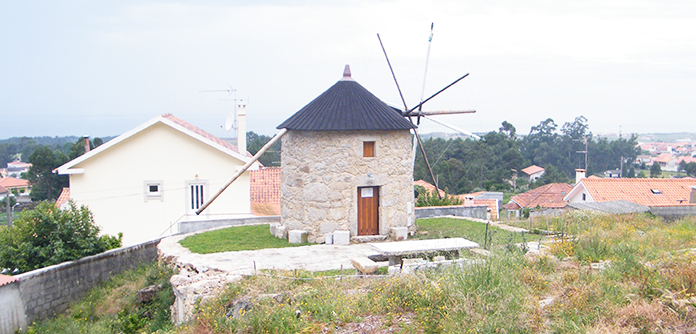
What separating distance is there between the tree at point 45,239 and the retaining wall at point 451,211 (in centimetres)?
985

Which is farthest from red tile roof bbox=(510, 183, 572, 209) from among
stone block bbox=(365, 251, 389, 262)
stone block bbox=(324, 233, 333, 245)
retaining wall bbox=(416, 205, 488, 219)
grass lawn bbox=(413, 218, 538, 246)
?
stone block bbox=(365, 251, 389, 262)

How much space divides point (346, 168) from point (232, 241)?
3.36m

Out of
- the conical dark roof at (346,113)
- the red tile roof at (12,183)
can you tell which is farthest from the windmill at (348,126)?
the red tile roof at (12,183)

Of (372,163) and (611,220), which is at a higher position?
(372,163)

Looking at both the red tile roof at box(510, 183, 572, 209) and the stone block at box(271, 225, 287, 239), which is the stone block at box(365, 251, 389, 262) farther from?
the red tile roof at box(510, 183, 572, 209)

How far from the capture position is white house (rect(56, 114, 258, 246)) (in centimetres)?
1925

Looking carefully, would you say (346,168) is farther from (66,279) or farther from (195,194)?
(195,194)

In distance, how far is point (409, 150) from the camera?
13734 millimetres

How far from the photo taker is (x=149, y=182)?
19625 millimetres

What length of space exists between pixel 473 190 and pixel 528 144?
30175 millimetres

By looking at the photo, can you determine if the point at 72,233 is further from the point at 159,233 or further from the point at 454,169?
the point at 454,169

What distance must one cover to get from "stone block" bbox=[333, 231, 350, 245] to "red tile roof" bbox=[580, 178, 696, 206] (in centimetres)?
1826

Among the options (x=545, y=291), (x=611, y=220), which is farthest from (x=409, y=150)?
(x=545, y=291)

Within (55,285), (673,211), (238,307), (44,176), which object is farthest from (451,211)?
(44,176)
